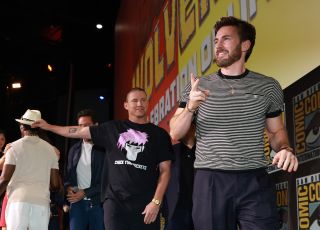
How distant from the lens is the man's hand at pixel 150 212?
318cm

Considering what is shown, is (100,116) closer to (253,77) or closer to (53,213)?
(53,213)

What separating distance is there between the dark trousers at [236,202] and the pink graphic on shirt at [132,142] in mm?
1140

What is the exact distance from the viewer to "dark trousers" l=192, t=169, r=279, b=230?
2.15 metres

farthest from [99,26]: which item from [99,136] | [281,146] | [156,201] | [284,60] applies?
[281,146]

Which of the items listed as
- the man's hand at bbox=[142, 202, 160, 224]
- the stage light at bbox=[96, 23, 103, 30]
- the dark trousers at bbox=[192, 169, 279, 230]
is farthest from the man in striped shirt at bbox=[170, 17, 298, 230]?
the stage light at bbox=[96, 23, 103, 30]

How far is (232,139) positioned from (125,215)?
1.23 meters

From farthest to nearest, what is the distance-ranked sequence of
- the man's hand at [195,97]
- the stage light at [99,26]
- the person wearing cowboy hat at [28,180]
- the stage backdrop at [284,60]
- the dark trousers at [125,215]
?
the stage light at [99,26] → the person wearing cowboy hat at [28,180] → the dark trousers at [125,215] → the stage backdrop at [284,60] → the man's hand at [195,97]

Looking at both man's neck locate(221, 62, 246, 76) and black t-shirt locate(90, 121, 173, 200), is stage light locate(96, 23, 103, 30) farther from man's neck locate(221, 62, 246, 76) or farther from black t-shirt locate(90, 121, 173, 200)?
man's neck locate(221, 62, 246, 76)

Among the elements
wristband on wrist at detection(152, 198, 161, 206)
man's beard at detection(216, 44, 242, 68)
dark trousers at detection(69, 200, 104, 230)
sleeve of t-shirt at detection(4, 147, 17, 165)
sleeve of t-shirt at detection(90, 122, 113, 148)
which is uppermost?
man's beard at detection(216, 44, 242, 68)

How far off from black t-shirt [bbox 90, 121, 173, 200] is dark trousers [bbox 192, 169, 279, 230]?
3.52 feet

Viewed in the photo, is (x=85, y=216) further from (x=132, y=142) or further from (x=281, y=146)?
(x=281, y=146)

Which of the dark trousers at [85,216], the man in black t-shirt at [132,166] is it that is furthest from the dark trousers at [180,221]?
the dark trousers at [85,216]

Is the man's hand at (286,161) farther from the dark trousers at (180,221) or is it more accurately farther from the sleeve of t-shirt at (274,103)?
the dark trousers at (180,221)

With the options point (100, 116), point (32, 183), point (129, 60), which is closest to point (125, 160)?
point (32, 183)
